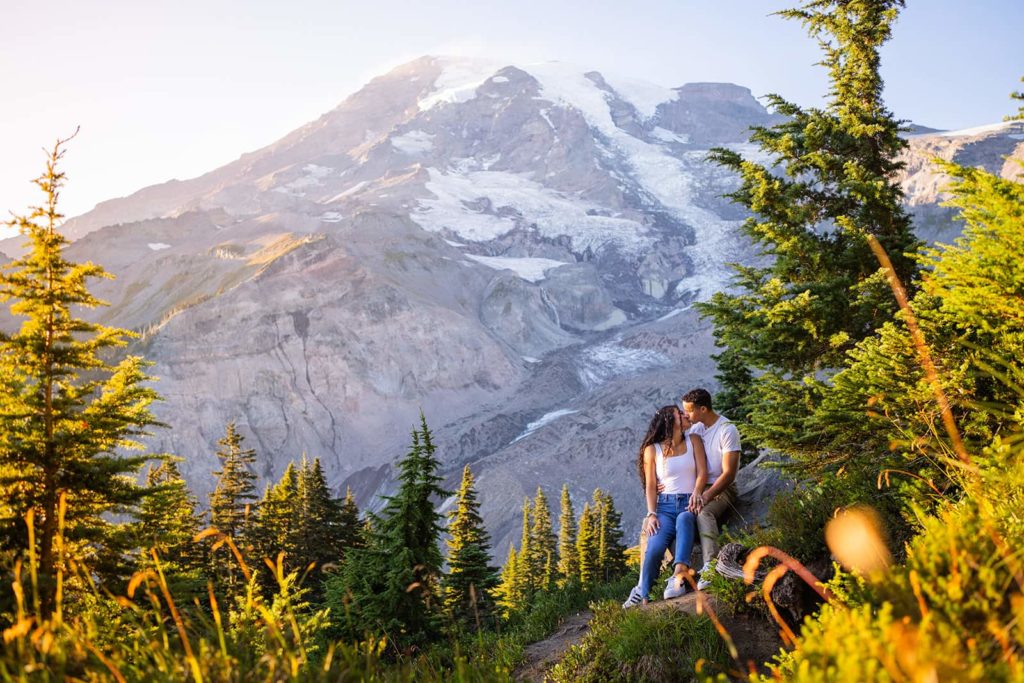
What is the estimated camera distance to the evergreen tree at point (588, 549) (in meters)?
32.8

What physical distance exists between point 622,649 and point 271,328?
93.3 meters

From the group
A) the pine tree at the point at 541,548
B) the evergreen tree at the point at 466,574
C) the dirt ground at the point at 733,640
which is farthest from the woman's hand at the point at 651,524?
the pine tree at the point at 541,548

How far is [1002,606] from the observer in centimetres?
183

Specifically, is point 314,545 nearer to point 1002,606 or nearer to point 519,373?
point 1002,606

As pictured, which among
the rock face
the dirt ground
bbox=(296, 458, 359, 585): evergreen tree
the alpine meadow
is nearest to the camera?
the alpine meadow

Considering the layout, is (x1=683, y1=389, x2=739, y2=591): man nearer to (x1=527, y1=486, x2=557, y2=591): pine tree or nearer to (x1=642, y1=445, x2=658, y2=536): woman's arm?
(x1=642, y1=445, x2=658, y2=536): woman's arm

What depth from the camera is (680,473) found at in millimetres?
6664

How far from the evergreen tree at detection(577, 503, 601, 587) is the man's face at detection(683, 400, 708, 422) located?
27.5 meters

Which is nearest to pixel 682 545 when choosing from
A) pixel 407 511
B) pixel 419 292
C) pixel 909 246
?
pixel 909 246

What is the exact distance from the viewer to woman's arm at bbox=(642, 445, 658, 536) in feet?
21.7

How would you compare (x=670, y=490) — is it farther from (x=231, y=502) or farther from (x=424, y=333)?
(x=424, y=333)

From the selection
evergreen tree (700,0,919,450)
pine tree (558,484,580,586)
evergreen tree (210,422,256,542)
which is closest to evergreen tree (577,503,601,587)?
pine tree (558,484,580,586)

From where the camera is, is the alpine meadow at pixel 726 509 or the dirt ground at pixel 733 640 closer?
the alpine meadow at pixel 726 509

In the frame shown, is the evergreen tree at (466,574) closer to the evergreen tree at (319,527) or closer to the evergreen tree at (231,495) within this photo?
the evergreen tree at (319,527)
